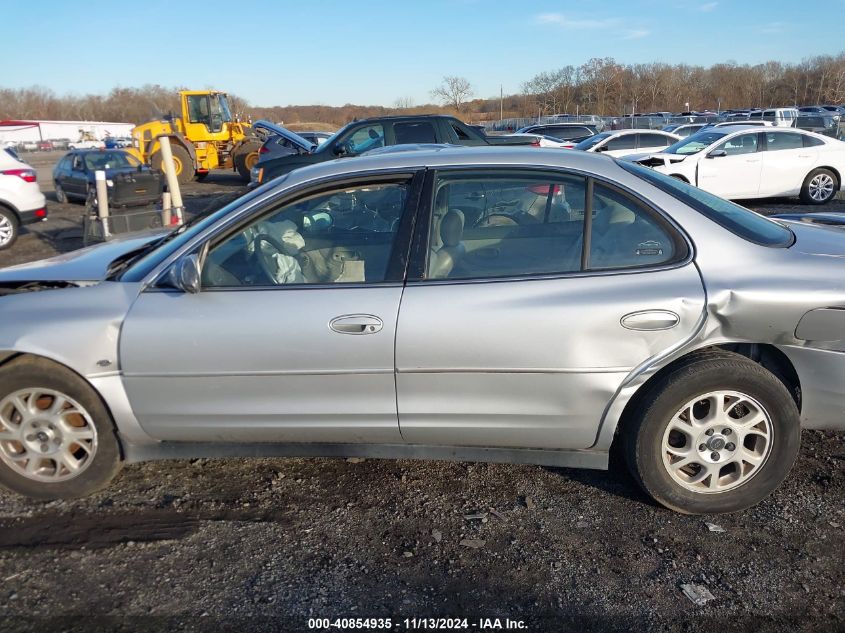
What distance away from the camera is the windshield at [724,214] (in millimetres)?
3051

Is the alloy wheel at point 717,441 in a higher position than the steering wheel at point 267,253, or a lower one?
lower

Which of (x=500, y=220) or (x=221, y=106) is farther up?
(x=221, y=106)

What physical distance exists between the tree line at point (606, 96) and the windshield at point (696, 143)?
2083 inches

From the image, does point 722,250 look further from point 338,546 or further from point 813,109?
point 813,109

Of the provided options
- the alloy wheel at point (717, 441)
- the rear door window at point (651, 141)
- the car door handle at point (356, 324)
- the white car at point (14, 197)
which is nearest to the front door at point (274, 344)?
the car door handle at point (356, 324)

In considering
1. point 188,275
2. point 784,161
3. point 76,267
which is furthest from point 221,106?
point 188,275

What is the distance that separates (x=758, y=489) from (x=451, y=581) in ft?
4.95

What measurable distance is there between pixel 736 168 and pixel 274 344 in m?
12.1

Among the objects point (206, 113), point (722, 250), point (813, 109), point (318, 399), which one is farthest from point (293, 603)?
point (813, 109)

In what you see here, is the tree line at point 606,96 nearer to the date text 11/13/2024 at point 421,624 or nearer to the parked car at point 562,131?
the parked car at point 562,131

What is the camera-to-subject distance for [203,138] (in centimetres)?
2289

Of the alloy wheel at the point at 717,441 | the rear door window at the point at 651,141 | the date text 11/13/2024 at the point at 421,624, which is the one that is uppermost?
the rear door window at the point at 651,141

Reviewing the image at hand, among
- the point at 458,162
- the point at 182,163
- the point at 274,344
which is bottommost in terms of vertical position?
the point at 274,344

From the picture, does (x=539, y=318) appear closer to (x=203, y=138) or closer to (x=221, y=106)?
(x=203, y=138)
